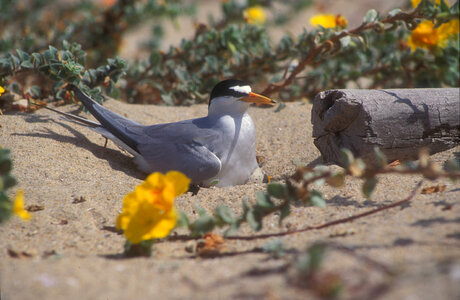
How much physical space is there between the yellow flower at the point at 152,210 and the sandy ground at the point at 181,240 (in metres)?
0.11

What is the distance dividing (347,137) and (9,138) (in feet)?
7.48

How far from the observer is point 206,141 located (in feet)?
9.84

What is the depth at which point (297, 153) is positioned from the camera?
330cm

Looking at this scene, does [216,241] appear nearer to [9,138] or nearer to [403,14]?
[9,138]

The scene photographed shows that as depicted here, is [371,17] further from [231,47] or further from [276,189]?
[276,189]

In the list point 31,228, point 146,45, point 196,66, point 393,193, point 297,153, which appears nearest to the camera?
point 31,228

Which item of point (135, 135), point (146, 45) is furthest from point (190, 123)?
point (146, 45)

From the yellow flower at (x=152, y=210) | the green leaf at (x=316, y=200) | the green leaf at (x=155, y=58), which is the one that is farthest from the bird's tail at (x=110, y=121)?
the green leaf at (x=316, y=200)

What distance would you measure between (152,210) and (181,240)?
1.09 ft

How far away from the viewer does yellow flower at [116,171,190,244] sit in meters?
1.76

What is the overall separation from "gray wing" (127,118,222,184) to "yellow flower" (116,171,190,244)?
107 cm

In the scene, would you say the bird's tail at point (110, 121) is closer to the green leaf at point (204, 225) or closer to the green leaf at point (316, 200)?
the green leaf at point (204, 225)

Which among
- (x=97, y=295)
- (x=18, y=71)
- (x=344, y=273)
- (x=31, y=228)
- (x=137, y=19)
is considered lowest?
(x=31, y=228)

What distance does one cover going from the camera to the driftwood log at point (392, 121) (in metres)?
2.74
